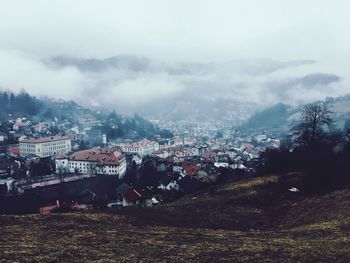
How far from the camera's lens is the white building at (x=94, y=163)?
13788 centimetres

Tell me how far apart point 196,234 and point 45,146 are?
167 metres

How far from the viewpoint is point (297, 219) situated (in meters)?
36.9

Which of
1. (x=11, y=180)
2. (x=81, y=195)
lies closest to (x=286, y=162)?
(x=81, y=195)

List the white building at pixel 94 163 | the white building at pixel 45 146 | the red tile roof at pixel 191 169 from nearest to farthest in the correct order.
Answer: the red tile roof at pixel 191 169 < the white building at pixel 94 163 < the white building at pixel 45 146

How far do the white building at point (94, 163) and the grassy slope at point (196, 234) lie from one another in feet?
299

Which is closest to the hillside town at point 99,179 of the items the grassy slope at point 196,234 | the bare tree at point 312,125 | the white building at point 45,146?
the white building at point 45,146

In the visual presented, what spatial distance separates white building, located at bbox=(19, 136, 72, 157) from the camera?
595 feet

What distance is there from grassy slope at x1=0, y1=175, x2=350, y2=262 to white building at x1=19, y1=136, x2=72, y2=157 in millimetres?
148398

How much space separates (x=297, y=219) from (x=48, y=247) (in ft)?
69.6

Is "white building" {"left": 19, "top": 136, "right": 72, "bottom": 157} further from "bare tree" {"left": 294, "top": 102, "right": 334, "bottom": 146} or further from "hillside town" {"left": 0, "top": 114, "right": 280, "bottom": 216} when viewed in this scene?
"bare tree" {"left": 294, "top": 102, "right": 334, "bottom": 146}

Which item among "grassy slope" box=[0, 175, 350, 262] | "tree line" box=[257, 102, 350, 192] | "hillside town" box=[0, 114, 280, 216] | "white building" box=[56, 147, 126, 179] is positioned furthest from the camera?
"white building" box=[56, 147, 126, 179]

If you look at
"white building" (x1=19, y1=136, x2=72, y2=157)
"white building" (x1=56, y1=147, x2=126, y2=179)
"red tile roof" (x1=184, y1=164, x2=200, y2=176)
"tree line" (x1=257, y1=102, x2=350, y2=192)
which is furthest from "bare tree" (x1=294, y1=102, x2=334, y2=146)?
"white building" (x1=19, y1=136, x2=72, y2=157)

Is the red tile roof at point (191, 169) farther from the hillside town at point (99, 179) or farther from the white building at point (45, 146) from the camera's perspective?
the white building at point (45, 146)

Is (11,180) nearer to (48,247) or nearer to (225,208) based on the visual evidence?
(225,208)
